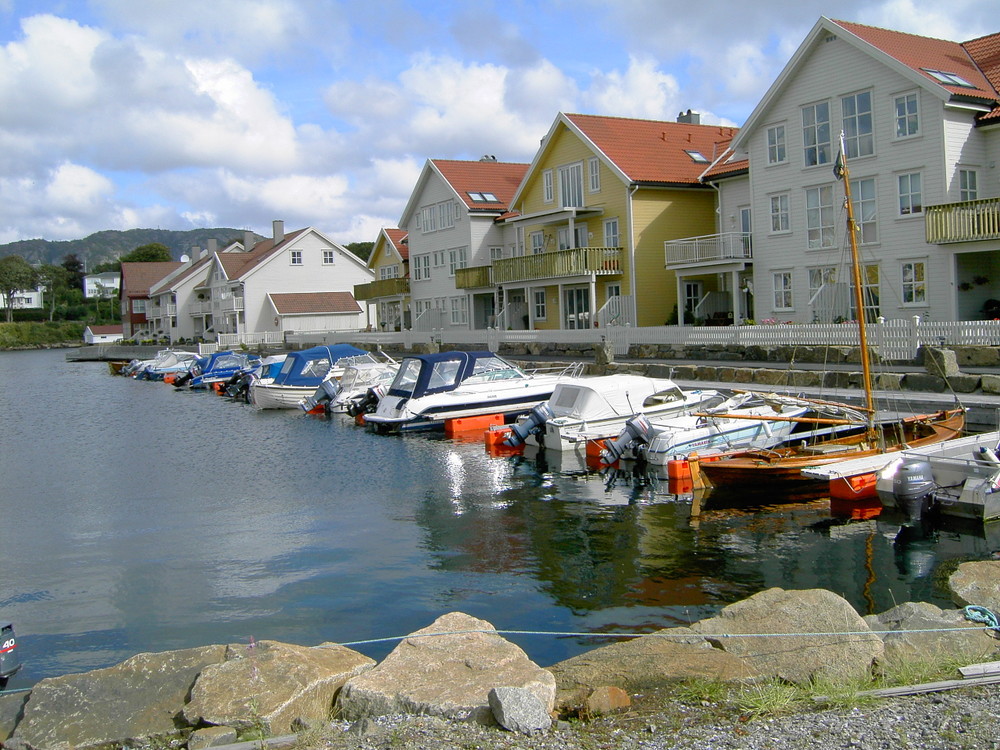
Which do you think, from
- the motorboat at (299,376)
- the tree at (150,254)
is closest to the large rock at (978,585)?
the motorboat at (299,376)

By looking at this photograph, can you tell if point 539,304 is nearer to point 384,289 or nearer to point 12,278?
point 384,289

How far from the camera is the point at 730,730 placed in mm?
6398

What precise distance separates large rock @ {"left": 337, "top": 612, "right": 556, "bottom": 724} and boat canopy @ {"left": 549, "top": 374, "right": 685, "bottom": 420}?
558 inches

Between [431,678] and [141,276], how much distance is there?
109 m

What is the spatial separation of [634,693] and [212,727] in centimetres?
331

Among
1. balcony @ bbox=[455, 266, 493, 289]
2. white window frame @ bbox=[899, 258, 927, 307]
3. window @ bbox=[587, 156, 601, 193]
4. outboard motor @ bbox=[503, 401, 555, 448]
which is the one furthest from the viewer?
balcony @ bbox=[455, 266, 493, 289]

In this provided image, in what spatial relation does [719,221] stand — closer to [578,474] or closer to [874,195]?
[874,195]

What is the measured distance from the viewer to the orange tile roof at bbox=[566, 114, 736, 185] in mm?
42688

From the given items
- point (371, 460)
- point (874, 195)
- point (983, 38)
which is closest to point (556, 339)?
point (874, 195)

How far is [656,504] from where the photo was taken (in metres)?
17.1

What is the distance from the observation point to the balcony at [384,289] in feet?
199

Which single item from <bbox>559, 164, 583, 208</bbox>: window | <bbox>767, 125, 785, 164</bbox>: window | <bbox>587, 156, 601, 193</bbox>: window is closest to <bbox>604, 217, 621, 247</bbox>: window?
<bbox>587, 156, 601, 193</bbox>: window

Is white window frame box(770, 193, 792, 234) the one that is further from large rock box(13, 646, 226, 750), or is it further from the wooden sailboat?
large rock box(13, 646, 226, 750)

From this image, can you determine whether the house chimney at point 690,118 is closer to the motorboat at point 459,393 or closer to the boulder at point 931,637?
the motorboat at point 459,393
